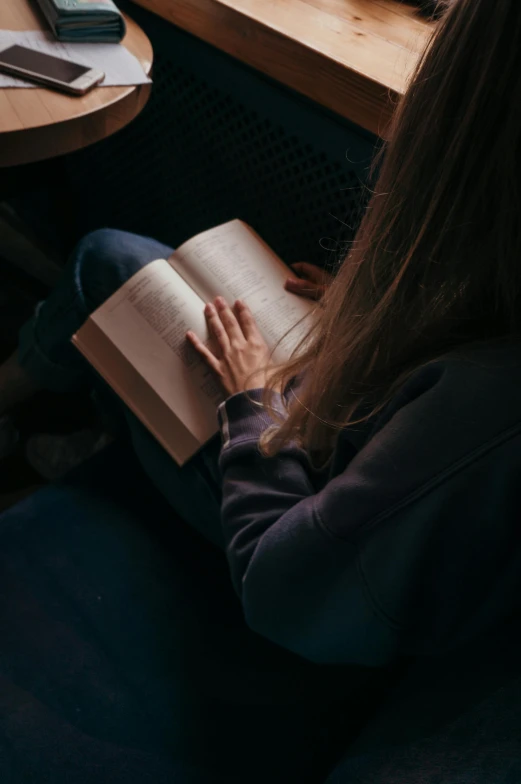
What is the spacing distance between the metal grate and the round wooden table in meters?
0.23

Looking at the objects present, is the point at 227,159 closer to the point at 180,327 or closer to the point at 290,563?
the point at 180,327

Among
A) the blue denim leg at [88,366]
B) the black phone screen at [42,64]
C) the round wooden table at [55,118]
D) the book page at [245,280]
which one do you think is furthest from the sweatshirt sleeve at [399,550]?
the black phone screen at [42,64]

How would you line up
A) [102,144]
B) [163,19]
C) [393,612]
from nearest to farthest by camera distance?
[393,612], [163,19], [102,144]

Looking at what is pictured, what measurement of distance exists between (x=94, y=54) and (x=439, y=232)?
0.72 metres

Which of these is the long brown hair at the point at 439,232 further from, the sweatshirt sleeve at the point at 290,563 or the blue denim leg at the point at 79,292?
the blue denim leg at the point at 79,292

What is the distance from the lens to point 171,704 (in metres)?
0.61

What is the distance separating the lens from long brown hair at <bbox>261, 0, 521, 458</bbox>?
1.39 feet

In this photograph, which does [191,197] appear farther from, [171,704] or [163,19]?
[171,704]

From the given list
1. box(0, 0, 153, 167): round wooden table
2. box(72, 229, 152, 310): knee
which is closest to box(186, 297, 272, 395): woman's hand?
box(72, 229, 152, 310): knee

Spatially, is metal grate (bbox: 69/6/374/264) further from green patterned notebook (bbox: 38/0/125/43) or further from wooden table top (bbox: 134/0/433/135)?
green patterned notebook (bbox: 38/0/125/43)

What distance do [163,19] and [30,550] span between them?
3.19ft

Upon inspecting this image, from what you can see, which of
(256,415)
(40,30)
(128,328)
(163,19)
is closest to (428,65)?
(256,415)

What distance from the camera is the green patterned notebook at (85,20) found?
0.96 m

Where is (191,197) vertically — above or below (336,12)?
below
